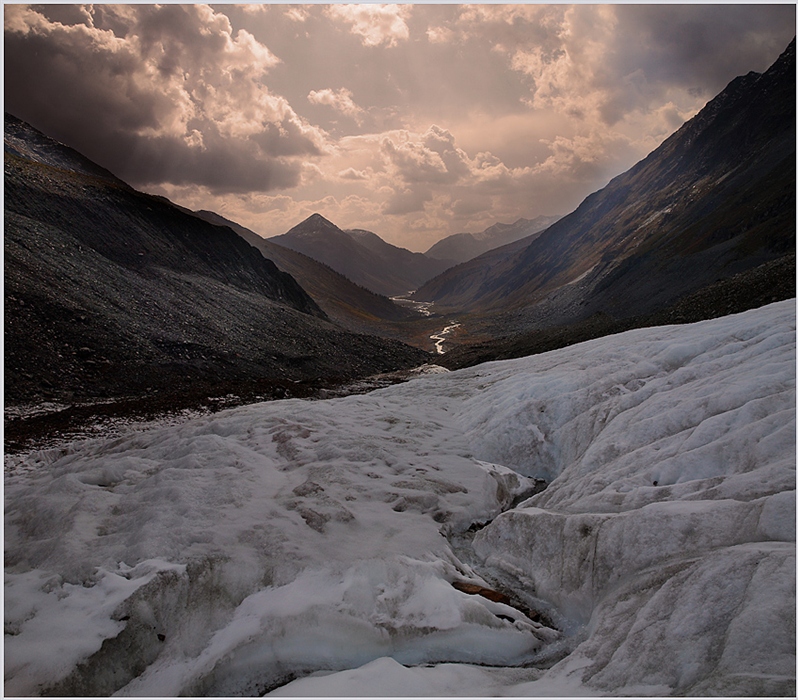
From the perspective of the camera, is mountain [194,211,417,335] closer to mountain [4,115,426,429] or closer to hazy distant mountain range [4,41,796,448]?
hazy distant mountain range [4,41,796,448]

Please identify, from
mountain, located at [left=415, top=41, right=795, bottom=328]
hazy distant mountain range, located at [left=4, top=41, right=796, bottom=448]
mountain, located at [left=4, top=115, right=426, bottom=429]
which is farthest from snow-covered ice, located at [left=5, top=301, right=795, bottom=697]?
mountain, located at [left=415, top=41, right=795, bottom=328]

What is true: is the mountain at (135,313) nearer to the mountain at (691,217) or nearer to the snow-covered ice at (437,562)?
the snow-covered ice at (437,562)

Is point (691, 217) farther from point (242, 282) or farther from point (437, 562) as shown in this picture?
point (437, 562)

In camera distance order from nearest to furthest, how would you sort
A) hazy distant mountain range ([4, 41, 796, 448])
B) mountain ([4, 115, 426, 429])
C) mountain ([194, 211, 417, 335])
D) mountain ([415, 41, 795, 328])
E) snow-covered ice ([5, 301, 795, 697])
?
snow-covered ice ([5, 301, 795, 697]), mountain ([4, 115, 426, 429]), hazy distant mountain range ([4, 41, 796, 448]), mountain ([415, 41, 795, 328]), mountain ([194, 211, 417, 335])

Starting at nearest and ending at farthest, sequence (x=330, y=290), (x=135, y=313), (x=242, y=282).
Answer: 1. (x=135, y=313)
2. (x=242, y=282)
3. (x=330, y=290)

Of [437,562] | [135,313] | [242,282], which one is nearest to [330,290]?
[242,282]

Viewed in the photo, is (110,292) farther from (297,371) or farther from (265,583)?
(265,583)
